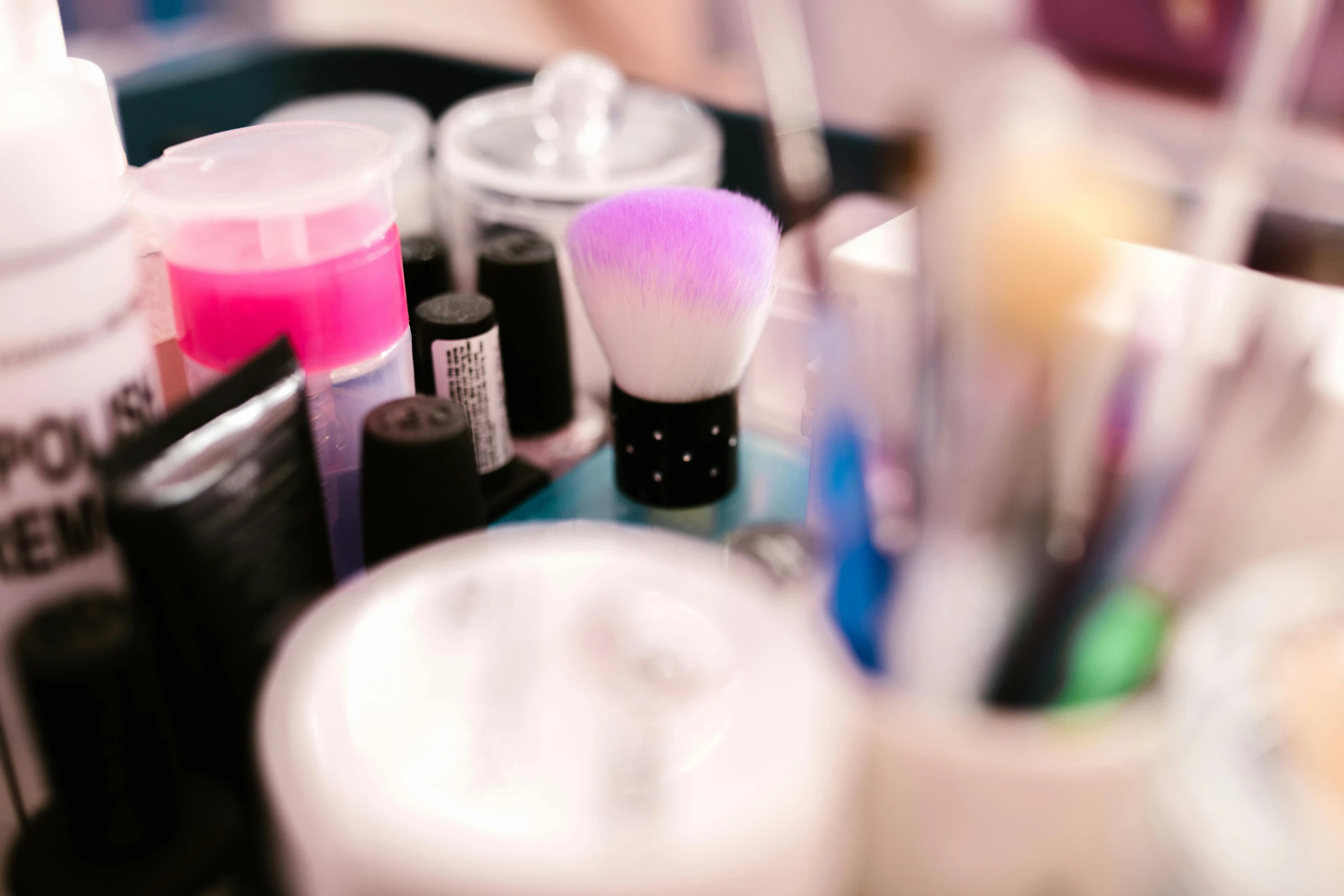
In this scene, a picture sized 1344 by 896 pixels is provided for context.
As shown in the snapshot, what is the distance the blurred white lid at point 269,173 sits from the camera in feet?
1.00

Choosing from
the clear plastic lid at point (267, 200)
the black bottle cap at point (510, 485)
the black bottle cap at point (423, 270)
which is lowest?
the black bottle cap at point (510, 485)

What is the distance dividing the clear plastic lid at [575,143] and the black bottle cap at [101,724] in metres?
0.29

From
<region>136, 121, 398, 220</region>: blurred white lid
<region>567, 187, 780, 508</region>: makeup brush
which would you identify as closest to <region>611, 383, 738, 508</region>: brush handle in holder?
<region>567, 187, 780, 508</region>: makeup brush

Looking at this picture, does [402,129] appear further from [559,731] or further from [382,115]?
[559,731]

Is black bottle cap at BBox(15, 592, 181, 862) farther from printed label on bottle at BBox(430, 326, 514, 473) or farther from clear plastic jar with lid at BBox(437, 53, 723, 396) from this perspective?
clear plastic jar with lid at BBox(437, 53, 723, 396)

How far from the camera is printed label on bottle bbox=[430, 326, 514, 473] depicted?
1.19 feet

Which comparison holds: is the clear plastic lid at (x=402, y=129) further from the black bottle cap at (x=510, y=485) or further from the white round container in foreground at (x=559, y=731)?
the white round container in foreground at (x=559, y=731)

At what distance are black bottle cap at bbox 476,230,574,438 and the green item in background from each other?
0.80 feet

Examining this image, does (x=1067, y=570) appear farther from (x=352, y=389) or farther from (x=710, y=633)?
(x=352, y=389)

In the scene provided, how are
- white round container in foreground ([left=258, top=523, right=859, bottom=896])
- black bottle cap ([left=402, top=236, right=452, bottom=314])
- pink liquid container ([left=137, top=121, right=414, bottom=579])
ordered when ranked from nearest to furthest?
white round container in foreground ([left=258, top=523, right=859, bottom=896]) → pink liquid container ([left=137, top=121, right=414, bottom=579]) → black bottle cap ([left=402, top=236, right=452, bottom=314])

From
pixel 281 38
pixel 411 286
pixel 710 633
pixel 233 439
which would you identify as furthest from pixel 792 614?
pixel 281 38

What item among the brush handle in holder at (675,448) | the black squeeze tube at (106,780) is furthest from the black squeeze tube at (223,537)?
the brush handle in holder at (675,448)

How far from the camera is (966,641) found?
0.22 m

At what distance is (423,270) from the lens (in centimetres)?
41
